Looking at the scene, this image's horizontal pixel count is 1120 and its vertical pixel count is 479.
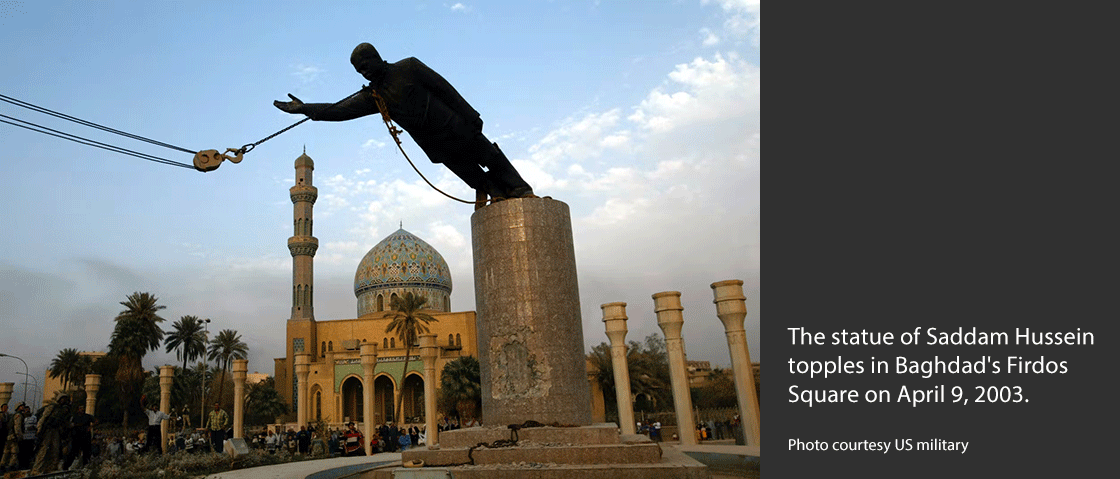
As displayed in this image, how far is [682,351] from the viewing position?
16.6m

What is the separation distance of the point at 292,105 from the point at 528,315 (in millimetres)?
3122

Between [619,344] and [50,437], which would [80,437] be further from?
[619,344]

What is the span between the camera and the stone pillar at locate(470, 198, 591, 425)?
Result: 651 cm

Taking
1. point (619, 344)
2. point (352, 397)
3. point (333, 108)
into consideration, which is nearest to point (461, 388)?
point (352, 397)

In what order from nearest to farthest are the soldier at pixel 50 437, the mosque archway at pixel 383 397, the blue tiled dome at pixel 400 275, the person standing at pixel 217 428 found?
the soldier at pixel 50 437 → the person standing at pixel 217 428 → the mosque archway at pixel 383 397 → the blue tiled dome at pixel 400 275

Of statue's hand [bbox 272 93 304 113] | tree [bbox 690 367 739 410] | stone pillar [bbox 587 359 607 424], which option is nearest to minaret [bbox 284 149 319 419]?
stone pillar [bbox 587 359 607 424]

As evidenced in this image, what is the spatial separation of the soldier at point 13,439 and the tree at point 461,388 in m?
24.7

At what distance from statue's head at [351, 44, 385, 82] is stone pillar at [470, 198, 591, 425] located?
1.80 m

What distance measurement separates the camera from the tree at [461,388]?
34844mm

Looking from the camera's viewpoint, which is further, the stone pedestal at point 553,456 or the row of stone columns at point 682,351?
the row of stone columns at point 682,351

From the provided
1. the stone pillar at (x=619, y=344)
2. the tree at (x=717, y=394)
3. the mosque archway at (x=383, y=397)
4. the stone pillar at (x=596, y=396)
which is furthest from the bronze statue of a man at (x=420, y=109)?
the mosque archway at (x=383, y=397)

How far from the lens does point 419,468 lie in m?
5.86

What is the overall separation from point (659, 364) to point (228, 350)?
2859cm

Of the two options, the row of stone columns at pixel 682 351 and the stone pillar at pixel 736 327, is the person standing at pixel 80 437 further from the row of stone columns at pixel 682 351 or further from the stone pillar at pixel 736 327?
the stone pillar at pixel 736 327
